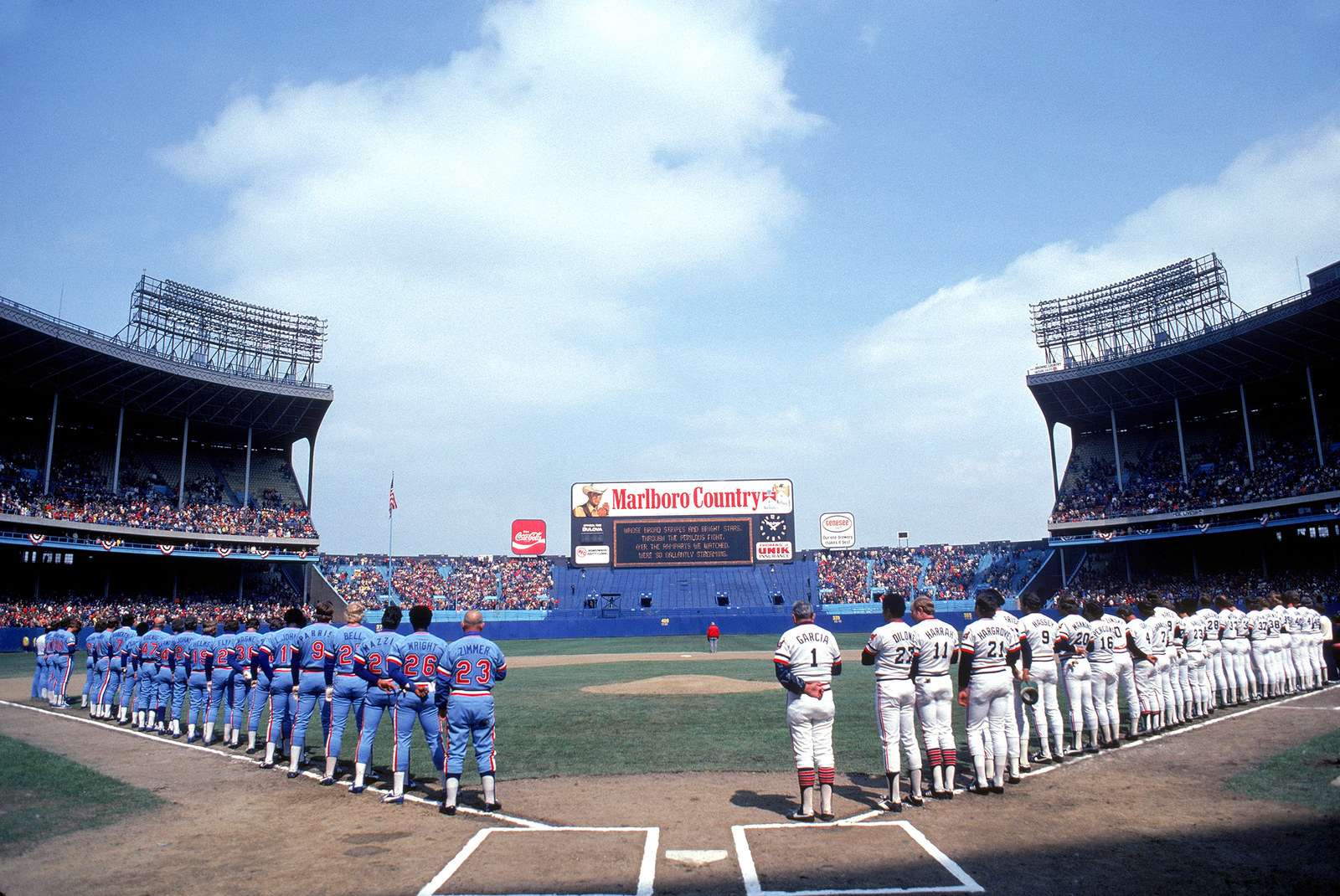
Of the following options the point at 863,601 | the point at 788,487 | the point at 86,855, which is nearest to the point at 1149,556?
the point at 863,601

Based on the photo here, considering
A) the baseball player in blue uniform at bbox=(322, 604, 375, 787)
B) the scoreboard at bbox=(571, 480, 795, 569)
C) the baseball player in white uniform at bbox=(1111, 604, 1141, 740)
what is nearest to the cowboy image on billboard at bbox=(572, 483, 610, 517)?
the scoreboard at bbox=(571, 480, 795, 569)

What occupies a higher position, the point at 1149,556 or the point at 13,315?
the point at 13,315

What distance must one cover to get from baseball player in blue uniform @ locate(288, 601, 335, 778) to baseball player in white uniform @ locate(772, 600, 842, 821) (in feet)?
19.6

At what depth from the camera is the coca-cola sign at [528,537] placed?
56375mm

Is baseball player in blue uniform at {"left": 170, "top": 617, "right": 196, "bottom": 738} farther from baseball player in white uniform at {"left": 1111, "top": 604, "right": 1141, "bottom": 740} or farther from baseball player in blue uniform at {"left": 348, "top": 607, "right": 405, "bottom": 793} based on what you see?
baseball player in white uniform at {"left": 1111, "top": 604, "right": 1141, "bottom": 740}

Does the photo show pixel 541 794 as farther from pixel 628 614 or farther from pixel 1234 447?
pixel 1234 447

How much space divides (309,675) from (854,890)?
7.64 meters

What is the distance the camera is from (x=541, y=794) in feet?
28.6

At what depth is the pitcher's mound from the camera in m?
18.7

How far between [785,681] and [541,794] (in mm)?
3149

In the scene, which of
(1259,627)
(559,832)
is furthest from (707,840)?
(1259,627)

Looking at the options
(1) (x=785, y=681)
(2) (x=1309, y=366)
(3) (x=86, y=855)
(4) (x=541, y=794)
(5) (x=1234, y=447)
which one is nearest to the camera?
(3) (x=86, y=855)

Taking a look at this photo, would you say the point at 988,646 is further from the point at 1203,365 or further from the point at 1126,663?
the point at 1203,365

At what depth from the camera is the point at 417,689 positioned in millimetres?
8453
